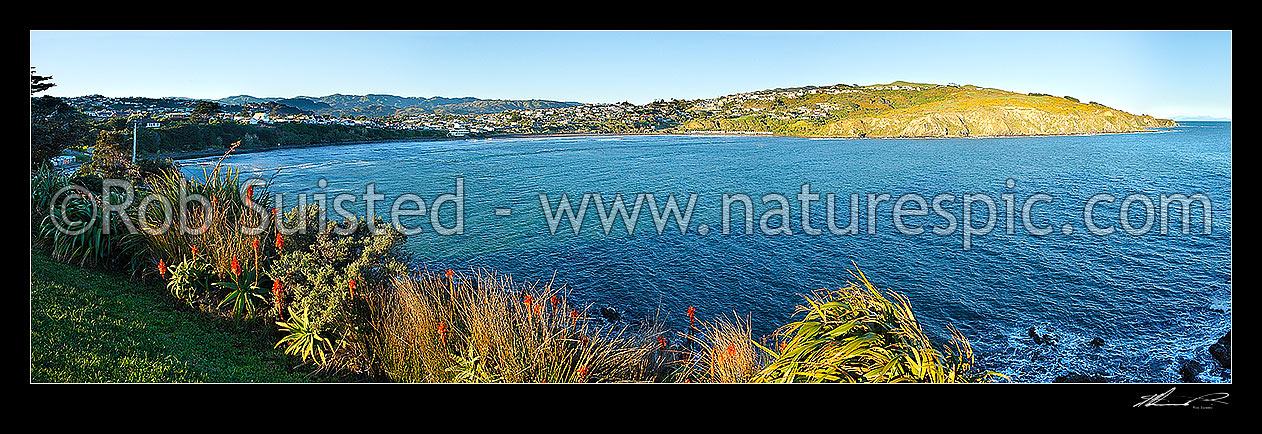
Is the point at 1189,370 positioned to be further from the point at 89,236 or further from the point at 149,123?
the point at 149,123

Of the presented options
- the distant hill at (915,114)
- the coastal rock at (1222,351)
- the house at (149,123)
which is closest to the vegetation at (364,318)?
the coastal rock at (1222,351)

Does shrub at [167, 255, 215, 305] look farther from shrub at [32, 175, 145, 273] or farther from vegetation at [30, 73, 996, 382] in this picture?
shrub at [32, 175, 145, 273]

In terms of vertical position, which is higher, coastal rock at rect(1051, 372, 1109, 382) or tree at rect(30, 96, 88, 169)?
tree at rect(30, 96, 88, 169)

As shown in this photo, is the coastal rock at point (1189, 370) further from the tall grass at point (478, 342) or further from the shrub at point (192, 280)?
the shrub at point (192, 280)
